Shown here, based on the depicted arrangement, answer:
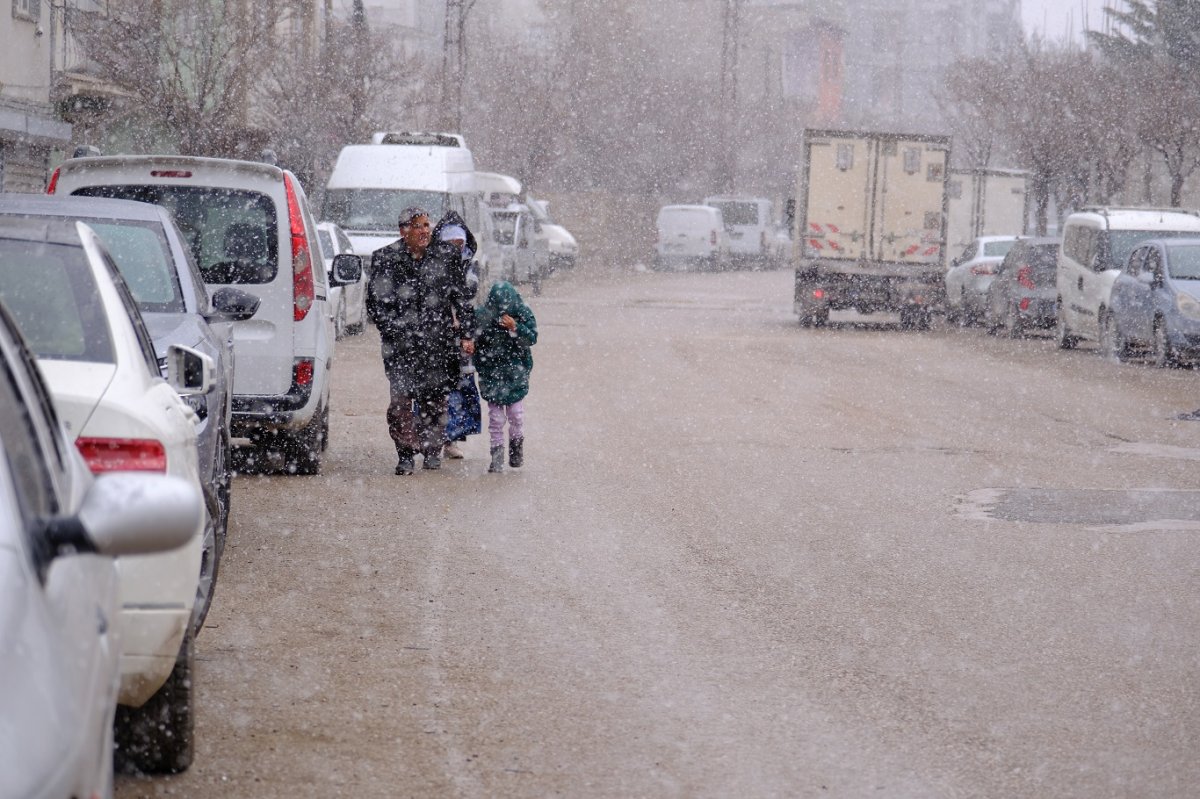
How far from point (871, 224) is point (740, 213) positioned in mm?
32277

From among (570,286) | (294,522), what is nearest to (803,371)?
(294,522)

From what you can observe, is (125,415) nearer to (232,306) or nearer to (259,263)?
(232,306)

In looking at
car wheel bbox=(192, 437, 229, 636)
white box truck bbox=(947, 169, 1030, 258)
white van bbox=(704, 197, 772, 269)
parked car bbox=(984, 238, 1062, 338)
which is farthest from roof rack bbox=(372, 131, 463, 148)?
white van bbox=(704, 197, 772, 269)

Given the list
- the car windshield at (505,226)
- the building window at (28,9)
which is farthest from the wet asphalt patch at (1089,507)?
the car windshield at (505,226)

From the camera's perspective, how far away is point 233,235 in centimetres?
1119

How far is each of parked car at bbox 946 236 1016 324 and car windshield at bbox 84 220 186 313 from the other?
23.0 metres

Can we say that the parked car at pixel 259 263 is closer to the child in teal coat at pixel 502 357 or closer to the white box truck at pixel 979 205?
the child in teal coat at pixel 502 357

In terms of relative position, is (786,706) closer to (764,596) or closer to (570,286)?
(764,596)

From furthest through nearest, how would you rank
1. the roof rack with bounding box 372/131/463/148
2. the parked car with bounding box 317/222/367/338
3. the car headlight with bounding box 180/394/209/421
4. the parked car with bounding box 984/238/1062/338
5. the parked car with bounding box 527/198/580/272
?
the parked car with bounding box 527/198/580/272
the roof rack with bounding box 372/131/463/148
the parked car with bounding box 984/238/1062/338
the parked car with bounding box 317/222/367/338
the car headlight with bounding box 180/394/209/421

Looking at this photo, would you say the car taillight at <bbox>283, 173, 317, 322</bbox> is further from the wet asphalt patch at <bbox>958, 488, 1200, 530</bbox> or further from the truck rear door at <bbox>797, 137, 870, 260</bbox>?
the truck rear door at <bbox>797, 137, 870, 260</bbox>

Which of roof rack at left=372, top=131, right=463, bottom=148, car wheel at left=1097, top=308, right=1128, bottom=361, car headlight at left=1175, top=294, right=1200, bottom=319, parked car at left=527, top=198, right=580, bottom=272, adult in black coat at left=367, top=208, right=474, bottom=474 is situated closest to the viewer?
adult in black coat at left=367, top=208, right=474, bottom=474

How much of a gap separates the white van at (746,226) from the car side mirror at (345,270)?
161 ft

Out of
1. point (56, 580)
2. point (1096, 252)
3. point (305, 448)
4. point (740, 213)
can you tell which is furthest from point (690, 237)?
point (56, 580)

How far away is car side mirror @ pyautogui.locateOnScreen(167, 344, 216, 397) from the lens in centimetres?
665
